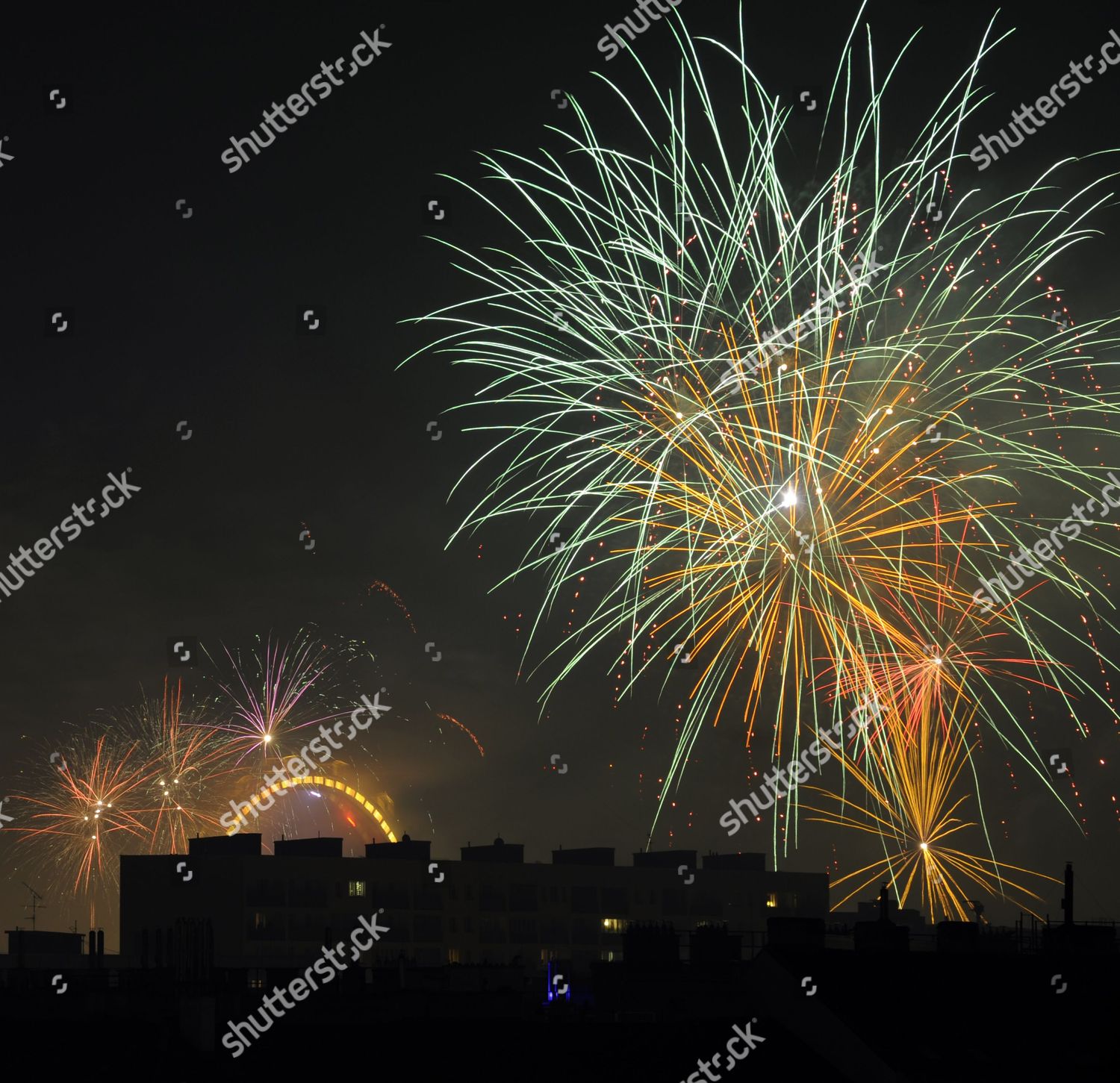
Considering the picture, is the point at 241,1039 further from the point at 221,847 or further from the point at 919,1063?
the point at 221,847

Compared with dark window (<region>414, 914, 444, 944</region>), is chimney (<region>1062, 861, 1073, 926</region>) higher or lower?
lower

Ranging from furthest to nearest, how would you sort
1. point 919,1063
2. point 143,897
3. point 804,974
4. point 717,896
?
point 717,896 < point 143,897 < point 804,974 < point 919,1063

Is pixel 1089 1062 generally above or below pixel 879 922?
below

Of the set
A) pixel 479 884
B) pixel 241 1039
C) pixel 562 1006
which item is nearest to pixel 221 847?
pixel 479 884

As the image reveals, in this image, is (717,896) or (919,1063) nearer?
(919,1063)

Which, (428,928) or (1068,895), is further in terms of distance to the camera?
(428,928)

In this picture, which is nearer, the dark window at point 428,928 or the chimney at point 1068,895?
the chimney at point 1068,895

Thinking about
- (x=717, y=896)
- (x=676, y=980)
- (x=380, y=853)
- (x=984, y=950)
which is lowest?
(x=984, y=950)

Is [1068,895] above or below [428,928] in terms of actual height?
below

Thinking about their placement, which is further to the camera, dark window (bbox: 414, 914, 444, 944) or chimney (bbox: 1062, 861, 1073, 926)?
dark window (bbox: 414, 914, 444, 944)

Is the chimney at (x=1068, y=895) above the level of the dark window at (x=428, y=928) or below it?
below

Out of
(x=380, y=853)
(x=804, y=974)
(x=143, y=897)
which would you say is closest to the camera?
(x=804, y=974)
